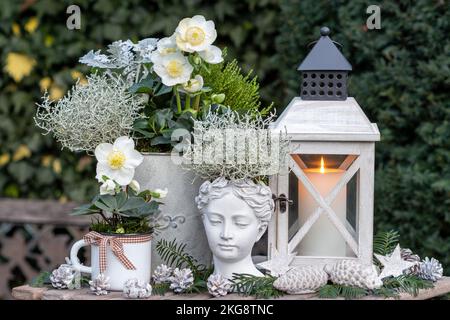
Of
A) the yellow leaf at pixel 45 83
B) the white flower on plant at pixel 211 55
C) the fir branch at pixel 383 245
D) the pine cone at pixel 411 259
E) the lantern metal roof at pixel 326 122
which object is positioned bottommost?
the pine cone at pixel 411 259

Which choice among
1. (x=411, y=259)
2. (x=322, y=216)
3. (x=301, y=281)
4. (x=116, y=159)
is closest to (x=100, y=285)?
(x=116, y=159)

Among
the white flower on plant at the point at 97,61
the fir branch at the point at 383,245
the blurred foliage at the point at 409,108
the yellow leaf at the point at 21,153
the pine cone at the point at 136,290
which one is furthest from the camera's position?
the yellow leaf at the point at 21,153

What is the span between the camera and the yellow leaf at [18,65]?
3.50 metres

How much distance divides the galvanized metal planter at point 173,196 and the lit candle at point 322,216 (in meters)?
0.24

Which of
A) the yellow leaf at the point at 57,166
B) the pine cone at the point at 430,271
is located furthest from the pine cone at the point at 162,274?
the yellow leaf at the point at 57,166

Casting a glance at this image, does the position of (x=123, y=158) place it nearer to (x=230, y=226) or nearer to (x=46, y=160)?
(x=230, y=226)

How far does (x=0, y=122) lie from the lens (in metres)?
3.50

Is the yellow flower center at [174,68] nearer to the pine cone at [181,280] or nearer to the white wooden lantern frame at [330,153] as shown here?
the white wooden lantern frame at [330,153]

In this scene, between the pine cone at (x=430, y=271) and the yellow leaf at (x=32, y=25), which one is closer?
the pine cone at (x=430, y=271)

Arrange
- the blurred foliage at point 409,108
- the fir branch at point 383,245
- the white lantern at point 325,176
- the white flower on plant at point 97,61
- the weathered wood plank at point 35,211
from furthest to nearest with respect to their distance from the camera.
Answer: the weathered wood plank at point 35,211, the blurred foliage at point 409,108, the fir branch at point 383,245, the white flower on plant at point 97,61, the white lantern at point 325,176

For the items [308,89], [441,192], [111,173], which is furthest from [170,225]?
[441,192]

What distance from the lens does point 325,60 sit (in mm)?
1830

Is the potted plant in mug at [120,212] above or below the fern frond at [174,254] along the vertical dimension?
above

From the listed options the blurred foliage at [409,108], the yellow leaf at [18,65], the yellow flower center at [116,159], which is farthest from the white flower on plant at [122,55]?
the yellow leaf at [18,65]
